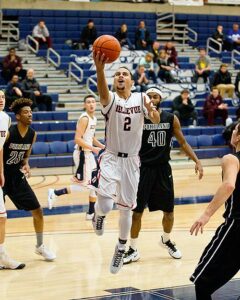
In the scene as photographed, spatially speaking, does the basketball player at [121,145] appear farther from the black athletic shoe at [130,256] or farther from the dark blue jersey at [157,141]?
the dark blue jersey at [157,141]

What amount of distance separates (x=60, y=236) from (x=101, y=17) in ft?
47.6

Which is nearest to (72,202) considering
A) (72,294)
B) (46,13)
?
(72,294)

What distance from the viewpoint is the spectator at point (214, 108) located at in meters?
19.4

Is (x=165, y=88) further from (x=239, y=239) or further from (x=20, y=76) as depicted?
(x=239, y=239)

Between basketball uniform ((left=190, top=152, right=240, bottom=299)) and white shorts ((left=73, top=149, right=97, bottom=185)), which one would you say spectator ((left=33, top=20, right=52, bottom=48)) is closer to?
white shorts ((left=73, top=149, right=97, bottom=185))

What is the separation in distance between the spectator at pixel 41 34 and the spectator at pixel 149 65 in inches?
104

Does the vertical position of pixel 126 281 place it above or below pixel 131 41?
below

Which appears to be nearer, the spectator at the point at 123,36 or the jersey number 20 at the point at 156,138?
the jersey number 20 at the point at 156,138

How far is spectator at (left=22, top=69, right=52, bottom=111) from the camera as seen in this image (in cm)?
1716

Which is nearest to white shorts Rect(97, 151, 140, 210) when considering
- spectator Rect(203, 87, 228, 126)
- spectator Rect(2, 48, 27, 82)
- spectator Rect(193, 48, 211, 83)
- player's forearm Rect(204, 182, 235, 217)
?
player's forearm Rect(204, 182, 235, 217)

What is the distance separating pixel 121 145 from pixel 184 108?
1158cm

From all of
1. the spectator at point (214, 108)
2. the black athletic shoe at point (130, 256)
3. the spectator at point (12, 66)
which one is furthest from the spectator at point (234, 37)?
the black athletic shoe at point (130, 256)

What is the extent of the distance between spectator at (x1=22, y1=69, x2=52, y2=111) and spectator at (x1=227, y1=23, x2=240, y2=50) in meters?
8.60

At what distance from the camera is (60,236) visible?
970 cm
